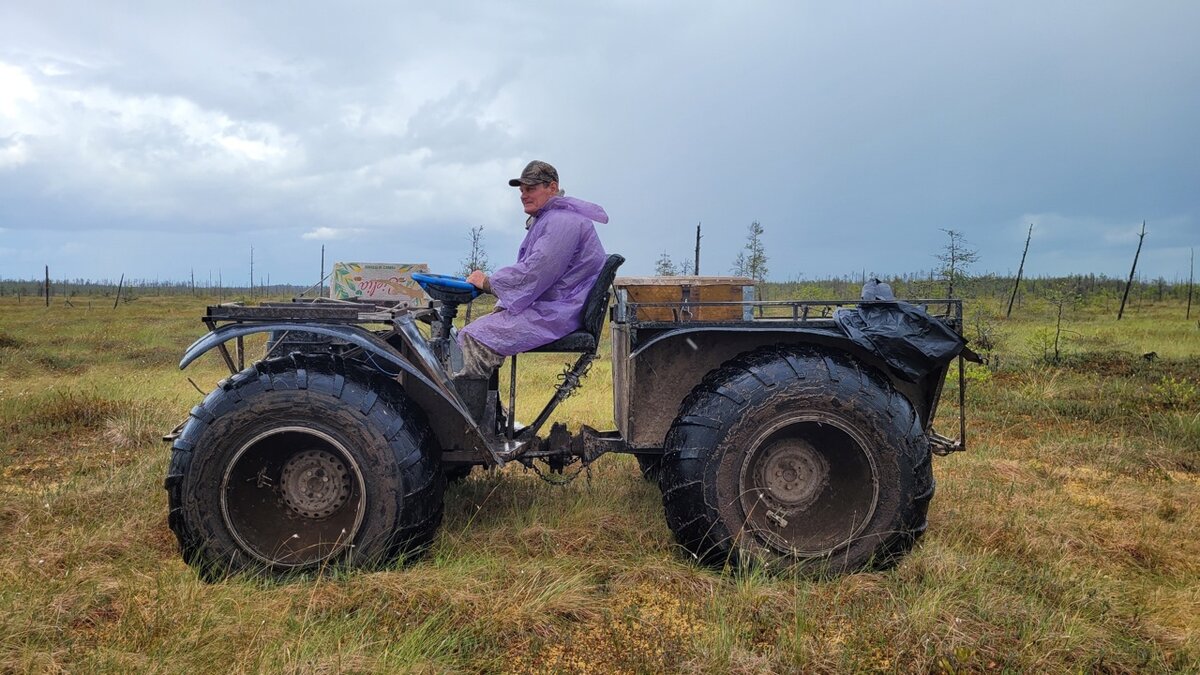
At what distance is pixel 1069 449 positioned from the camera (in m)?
6.70

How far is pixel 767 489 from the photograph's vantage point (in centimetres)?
355

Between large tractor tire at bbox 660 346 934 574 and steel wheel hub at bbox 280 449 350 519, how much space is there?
1595mm

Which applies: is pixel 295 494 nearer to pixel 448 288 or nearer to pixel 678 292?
pixel 448 288

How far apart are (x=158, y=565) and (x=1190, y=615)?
498 centimetres

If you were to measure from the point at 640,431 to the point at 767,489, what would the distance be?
728mm

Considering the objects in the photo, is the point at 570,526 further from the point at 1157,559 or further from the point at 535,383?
the point at 535,383

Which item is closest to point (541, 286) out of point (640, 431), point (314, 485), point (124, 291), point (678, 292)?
point (678, 292)

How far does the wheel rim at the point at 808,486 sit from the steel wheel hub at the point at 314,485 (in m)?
1.95

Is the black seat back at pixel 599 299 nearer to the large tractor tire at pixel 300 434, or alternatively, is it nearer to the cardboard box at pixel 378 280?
the large tractor tire at pixel 300 434

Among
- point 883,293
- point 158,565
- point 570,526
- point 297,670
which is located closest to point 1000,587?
point 883,293

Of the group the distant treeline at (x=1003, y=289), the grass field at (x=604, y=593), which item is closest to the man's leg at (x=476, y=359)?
the grass field at (x=604, y=593)

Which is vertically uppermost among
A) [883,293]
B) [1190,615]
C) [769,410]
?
[883,293]

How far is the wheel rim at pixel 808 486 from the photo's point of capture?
343 centimetres

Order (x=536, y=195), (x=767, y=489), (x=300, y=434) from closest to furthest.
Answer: (x=300, y=434) < (x=767, y=489) < (x=536, y=195)
